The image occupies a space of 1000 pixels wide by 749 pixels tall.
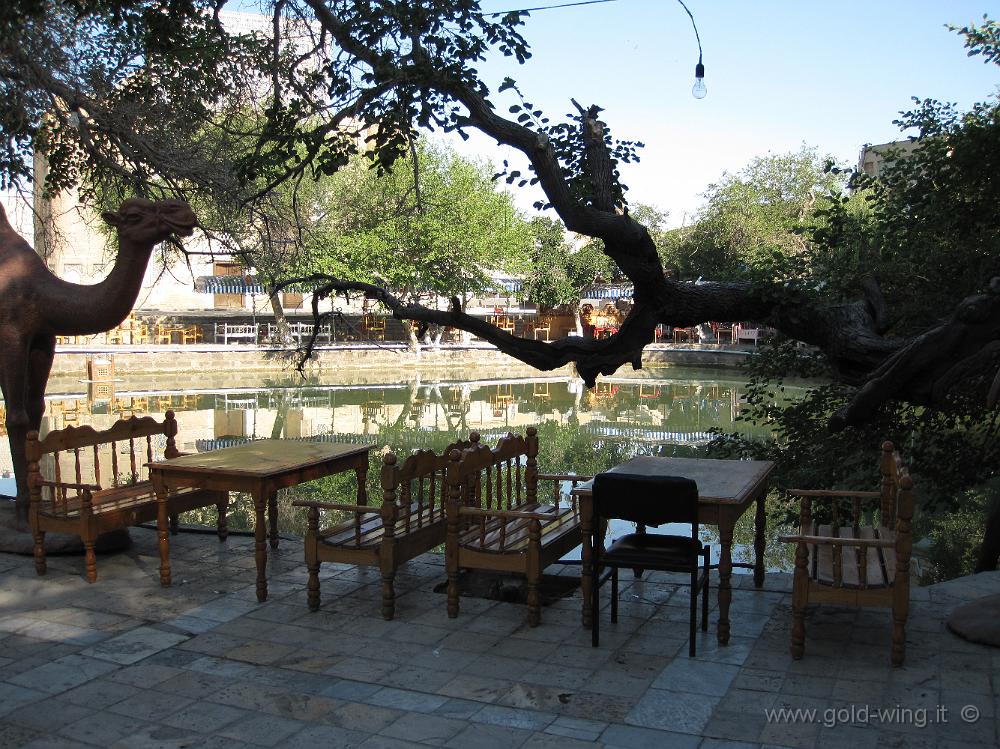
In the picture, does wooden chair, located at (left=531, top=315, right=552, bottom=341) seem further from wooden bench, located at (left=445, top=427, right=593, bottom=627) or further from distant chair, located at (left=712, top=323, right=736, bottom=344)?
wooden bench, located at (left=445, top=427, right=593, bottom=627)

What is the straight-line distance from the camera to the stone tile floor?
12.4 ft

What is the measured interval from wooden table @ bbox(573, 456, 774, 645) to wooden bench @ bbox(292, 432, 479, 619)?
1021 mm

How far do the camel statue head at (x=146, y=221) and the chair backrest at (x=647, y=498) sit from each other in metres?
3.52

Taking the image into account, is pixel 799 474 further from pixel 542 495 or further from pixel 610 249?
pixel 542 495

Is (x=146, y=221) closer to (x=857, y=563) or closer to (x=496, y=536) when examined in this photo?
(x=496, y=536)

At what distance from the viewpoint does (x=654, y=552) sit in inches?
184

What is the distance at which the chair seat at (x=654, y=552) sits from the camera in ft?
15.0

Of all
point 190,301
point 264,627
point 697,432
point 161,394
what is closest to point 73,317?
point 264,627

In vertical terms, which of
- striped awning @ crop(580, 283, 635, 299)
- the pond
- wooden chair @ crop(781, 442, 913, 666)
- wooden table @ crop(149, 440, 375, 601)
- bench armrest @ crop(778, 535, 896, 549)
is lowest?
the pond

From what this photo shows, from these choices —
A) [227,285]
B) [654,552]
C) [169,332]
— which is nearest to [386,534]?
[654,552]

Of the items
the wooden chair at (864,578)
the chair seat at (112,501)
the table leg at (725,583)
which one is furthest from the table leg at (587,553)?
the chair seat at (112,501)

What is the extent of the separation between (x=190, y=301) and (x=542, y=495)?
107 feet

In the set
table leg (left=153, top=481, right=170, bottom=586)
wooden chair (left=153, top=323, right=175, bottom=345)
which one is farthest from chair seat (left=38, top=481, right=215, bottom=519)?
wooden chair (left=153, top=323, right=175, bottom=345)

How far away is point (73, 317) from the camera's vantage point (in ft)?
21.6
